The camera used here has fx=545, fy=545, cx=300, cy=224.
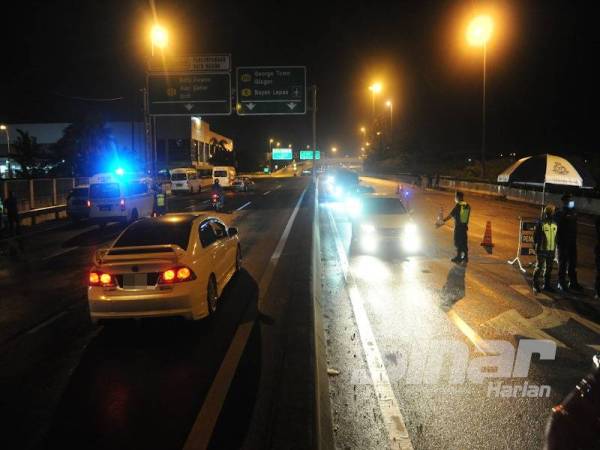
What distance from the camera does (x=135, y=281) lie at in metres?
7.33

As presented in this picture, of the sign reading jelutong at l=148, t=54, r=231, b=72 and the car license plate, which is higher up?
the sign reading jelutong at l=148, t=54, r=231, b=72

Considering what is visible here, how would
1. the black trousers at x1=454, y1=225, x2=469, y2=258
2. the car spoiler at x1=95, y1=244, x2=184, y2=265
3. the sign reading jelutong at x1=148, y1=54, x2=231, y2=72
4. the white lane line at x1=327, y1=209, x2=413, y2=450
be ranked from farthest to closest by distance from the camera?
the sign reading jelutong at x1=148, y1=54, x2=231, y2=72, the black trousers at x1=454, y1=225, x2=469, y2=258, the car spoiler at x1=95, y1=244, x2=184, y2=265, the white lane line at x1=327, y1=209, x2=413, y2=450

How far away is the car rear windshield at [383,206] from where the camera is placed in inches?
590

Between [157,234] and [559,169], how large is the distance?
8.22 m

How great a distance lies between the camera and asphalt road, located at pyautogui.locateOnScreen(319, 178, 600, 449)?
4699 millimetres

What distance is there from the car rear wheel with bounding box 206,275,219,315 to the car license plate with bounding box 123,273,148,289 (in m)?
1.06

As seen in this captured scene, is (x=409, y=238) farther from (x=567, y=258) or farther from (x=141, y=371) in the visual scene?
(x=141, y=371)


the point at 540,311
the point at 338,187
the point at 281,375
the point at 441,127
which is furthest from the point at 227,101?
the point at 441,127

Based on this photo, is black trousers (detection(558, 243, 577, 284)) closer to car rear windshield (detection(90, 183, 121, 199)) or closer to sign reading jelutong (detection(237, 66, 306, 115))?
car rear windshield (detection(90, 183, 121, 199))

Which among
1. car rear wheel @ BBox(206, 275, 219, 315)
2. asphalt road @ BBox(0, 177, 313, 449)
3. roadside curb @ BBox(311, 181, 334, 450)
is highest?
car rear wheel @ BBox(206, 275, 219, 315)

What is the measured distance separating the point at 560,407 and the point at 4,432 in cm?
449

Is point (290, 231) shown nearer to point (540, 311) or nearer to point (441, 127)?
point (540, 311)

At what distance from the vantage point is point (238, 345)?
6.92 m

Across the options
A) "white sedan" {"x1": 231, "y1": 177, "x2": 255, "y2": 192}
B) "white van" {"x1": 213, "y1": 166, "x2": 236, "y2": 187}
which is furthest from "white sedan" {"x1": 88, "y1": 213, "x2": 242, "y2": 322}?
"white van" {"x1": 213, "y1": 166, "x2": 236, "y2": 187}
